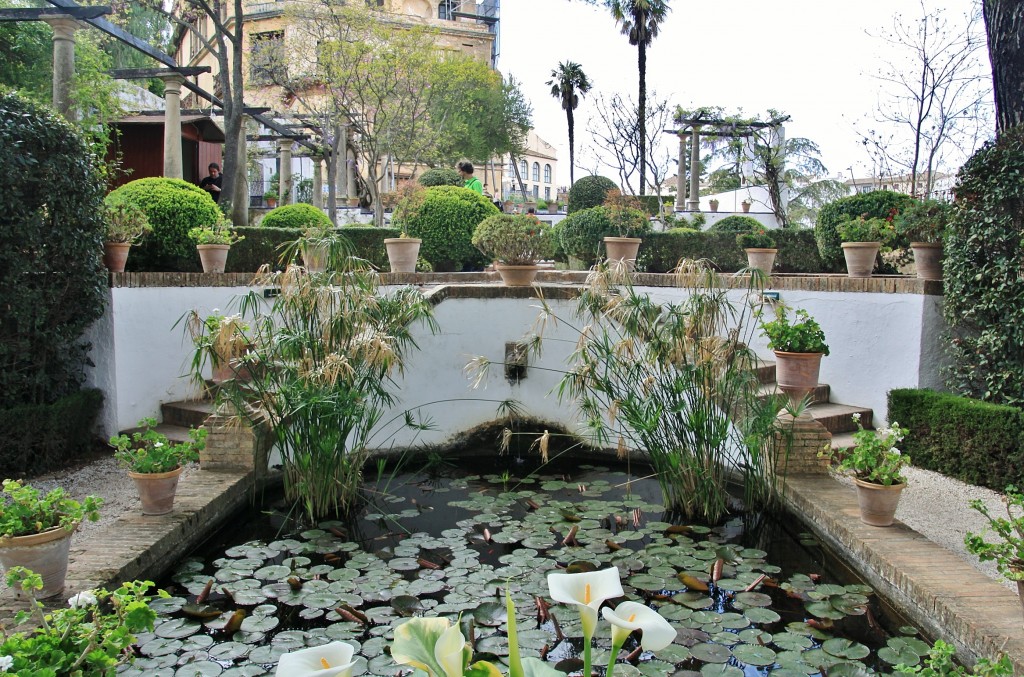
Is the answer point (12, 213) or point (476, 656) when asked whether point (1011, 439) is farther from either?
point (12, 213)

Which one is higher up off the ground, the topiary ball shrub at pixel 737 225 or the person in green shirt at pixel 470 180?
the person in green shirt at pixel 470 180

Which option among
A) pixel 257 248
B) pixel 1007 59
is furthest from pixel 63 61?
pixel 1007 59

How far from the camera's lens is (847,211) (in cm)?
898

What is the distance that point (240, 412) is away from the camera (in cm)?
453

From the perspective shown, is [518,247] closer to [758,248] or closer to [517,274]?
[517,274]

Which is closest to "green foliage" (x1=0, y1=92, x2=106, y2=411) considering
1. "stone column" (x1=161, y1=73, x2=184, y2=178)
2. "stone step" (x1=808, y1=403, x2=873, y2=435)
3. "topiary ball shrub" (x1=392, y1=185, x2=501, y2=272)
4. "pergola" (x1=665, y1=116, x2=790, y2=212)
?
"topiary ball shrub" (x1=392, y1=185, x2=501, y2=272)

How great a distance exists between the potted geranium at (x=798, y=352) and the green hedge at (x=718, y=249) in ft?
18.5

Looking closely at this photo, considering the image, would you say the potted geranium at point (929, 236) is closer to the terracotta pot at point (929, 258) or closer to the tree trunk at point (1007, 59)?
the terracotta pot at point (929, 258)

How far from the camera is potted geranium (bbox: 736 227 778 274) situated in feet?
26.4

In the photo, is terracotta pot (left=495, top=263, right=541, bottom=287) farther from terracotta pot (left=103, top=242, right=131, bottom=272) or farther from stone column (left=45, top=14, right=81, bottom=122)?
stone column (left=45, top=14, right=81, bottom=122)

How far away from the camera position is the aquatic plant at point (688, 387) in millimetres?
4586

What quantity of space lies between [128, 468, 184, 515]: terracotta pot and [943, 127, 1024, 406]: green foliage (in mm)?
5632

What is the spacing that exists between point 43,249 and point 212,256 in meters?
1.96

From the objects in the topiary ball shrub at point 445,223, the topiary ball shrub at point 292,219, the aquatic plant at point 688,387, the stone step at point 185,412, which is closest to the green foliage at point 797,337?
the aquatic plant at point 688,387
